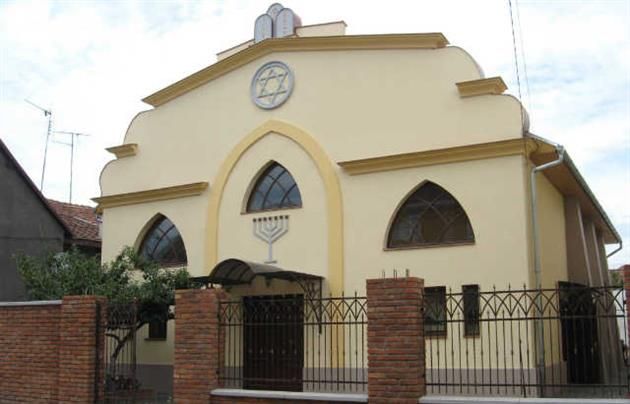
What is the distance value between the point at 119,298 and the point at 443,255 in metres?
6.25

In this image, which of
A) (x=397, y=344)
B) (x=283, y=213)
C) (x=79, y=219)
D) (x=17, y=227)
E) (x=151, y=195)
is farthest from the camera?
(x=79, y=219)

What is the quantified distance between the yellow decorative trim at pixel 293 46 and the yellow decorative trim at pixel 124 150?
3.74ft

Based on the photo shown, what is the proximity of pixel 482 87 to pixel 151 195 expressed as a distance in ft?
27.1

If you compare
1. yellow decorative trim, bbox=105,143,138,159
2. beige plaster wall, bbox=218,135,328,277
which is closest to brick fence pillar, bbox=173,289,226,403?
beige plaster wall, bbox=218,135,328,277

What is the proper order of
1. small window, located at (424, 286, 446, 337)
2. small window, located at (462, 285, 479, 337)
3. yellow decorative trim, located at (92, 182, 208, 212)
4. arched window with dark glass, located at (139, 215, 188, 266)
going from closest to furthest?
small window, located at (424, 286, 446, 337) < small window, located at (462, 285, 479, 337) < yellow decorative trim, located at (92, 182, 208, 212) < arched window with dark glass, located at (139, 215, 188, 266)

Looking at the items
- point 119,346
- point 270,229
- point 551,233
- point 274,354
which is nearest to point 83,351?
point 119,346

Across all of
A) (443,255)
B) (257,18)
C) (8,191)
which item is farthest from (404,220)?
(8,191)

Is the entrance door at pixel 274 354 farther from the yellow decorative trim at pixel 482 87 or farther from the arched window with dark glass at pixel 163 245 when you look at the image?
the yellow decorative trim at pixel 482 87

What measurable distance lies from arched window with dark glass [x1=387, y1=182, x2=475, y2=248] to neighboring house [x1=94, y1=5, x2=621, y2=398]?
0.03 metres

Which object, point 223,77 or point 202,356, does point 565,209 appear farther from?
point 202,356

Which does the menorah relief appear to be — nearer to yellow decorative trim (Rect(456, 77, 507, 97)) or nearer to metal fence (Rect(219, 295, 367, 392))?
metal fence (Rect(219, 295, 367, 392))

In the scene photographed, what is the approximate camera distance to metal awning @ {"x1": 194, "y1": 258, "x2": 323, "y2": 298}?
15.2m

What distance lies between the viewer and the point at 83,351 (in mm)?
12453

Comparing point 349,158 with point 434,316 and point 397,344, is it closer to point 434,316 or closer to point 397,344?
point 434,316
